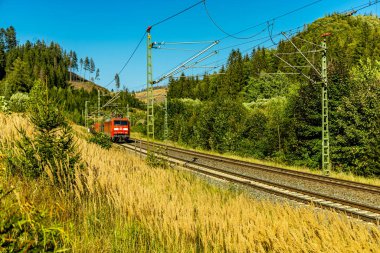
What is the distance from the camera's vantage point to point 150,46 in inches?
609

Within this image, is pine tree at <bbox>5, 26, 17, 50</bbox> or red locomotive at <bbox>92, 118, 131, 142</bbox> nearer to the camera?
red locomotive at <bbox>92, 118, 131, 142</bbox>

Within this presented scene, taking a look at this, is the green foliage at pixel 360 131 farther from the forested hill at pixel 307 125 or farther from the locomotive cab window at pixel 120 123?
the locomotive cab window at pixel 120 123

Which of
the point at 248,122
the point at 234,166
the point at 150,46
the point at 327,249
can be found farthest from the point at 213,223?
the point at 248,122

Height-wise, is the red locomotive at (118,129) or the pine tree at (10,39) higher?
the pine tree at (10,39)

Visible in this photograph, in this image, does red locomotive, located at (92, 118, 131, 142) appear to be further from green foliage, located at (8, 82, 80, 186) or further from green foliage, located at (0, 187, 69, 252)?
green foliage, located at (0, 187, 69, 252)

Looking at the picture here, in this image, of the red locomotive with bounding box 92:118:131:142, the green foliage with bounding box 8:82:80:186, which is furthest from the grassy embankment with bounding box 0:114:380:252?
the red locomotive with bounding box 92:118:131:142

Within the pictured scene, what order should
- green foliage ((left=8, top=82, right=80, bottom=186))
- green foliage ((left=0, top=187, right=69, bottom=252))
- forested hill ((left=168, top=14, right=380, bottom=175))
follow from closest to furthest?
1. green foliage ((left=0, top=187, right=69, bottom=252))
2. green foliage ((left=8, top=82, right=80, bottom=186))
3. forested hill ((left=168, top=14, right=380, bottom=175))

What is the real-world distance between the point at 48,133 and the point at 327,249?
19.7ft

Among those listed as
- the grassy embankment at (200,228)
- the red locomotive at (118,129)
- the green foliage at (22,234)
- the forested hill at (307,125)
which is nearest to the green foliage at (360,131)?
the forested hill at (307,125)

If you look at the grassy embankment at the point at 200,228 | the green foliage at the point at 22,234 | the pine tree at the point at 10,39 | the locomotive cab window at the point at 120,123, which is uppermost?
the pine tree at the point at 10,39

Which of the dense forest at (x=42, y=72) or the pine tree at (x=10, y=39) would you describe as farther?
the pine tree at (x=10, y=39)

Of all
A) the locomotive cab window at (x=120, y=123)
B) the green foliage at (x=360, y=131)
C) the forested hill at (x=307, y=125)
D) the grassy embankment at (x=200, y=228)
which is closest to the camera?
the grassy embankment at (x=200, y=228)

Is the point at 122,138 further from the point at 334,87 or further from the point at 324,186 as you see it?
the point at 324,186

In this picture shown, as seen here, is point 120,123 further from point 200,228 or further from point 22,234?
point 22,234
